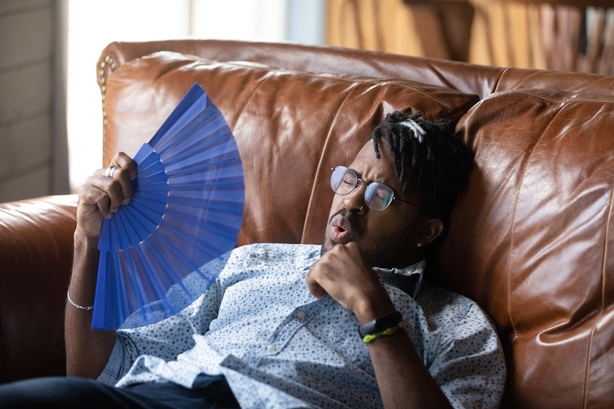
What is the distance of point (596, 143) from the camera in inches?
55.1

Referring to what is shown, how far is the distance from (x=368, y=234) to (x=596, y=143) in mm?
484

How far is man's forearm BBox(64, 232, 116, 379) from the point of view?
4.84 feet

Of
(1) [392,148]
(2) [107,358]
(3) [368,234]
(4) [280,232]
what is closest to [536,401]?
(3) [368,234]

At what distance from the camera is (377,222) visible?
1.52 meters

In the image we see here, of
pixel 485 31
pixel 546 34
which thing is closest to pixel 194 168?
pixel 546 34

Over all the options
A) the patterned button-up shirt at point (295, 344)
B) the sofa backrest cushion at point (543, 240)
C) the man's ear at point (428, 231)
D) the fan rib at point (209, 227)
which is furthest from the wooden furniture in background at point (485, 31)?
the fan rib at point (209, 227)

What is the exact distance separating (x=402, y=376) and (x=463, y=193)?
0.48 metres

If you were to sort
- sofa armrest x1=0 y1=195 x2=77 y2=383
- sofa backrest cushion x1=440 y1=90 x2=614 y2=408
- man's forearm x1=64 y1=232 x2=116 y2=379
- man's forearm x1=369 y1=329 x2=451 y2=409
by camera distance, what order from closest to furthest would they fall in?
man's forearm x1=369 y1=329 x2=451 y2=409
sofa backrest cushion x1=440 y1=90 x2=614 y2=408
man's forearm x1=64 y1=232 x2=116 y2=379
sofa armrest x1=0 y1=195 x2=77 y2=383

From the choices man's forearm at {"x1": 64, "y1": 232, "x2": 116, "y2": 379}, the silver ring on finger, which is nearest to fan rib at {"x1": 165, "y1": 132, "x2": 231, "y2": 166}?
the silver ring on finger

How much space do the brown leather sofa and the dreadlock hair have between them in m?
0.03

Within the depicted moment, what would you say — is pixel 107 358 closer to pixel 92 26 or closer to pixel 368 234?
pixel 368 234

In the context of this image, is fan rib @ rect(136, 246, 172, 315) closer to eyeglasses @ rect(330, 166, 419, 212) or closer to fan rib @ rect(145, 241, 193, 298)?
fan rib @ rect(145, 241, 193, 298)

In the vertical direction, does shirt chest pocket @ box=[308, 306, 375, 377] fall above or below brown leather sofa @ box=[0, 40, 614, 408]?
below

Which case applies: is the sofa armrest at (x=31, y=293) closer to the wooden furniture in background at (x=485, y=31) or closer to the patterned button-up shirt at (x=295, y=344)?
the patterned button-up shirt at (x=295, y=344)
